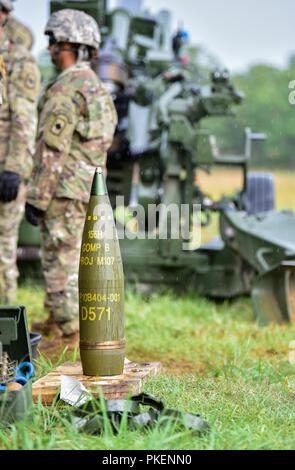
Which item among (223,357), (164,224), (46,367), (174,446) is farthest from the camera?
(164,224)

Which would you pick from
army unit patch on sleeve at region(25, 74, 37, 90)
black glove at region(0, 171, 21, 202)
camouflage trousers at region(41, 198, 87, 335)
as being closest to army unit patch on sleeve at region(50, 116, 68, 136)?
camouflage trousers at region(41, 198, 87, 335)

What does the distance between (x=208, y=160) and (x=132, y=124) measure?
1.04 m

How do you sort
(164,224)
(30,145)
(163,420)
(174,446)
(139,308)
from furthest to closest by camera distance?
1. (164,224)
2. (139,308)
3. (30,145)
4. (163,420)
5. (174,446)

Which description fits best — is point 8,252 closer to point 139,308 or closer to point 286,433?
point 139,308

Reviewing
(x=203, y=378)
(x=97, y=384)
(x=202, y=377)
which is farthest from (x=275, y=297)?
(x=97, y=384)

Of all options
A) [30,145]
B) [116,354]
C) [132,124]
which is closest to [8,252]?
[30,145]

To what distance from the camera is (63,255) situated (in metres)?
7.85

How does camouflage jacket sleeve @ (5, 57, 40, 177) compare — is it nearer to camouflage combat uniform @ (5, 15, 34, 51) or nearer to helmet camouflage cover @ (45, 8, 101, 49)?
camouflage combat uniform @ (5, 15, 34, 51)

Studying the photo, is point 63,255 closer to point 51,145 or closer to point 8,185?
point 51,145

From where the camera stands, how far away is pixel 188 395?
5504mm

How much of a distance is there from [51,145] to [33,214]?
0.53 meters

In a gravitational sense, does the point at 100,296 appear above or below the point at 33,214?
below

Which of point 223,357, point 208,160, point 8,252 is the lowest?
point 223,357

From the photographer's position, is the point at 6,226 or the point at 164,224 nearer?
the point at 6,226
